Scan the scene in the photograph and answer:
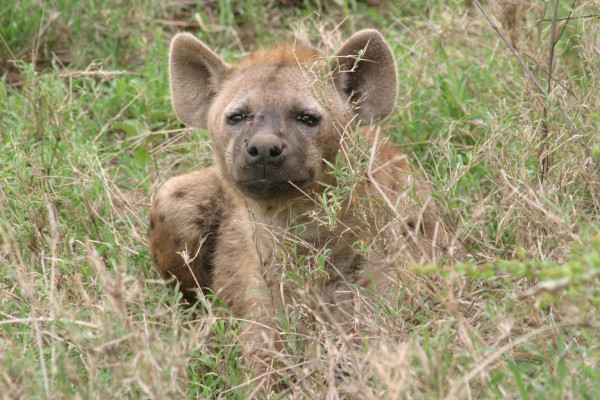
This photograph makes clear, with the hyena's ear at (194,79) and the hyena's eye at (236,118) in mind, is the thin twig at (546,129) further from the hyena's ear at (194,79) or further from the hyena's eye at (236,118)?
the hyena's ear at (194,79)

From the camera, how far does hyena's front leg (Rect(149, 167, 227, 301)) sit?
4.56 metres

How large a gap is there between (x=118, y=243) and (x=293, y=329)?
132 centimetres

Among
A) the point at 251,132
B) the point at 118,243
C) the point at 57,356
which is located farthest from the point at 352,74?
the point at 57,356

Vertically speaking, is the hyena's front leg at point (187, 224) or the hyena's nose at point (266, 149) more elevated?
the hyena's nose at point (266, 149)

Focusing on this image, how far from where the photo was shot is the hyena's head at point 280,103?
3.71 meters

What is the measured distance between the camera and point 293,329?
3502mm

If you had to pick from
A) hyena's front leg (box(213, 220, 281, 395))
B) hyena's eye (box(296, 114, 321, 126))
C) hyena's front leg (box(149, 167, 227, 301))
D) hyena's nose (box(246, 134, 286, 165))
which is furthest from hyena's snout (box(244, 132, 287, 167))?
hyena's front leg (box(149, 167, 227, 301))

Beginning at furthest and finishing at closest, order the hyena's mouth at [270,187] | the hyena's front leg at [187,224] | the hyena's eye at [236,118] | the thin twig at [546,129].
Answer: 1. the hyena's front leg at [187,224]
2. the hyena's eye at [236,118]
3. the thin twig at [546,129]
4. the hyena's mouth at [270,187]

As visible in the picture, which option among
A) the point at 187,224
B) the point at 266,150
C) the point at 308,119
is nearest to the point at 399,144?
the point at 187,224

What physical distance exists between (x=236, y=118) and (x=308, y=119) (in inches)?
12.1

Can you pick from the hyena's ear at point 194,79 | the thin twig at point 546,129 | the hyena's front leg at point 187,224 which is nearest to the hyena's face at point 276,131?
the hyena's ear at point 194,79

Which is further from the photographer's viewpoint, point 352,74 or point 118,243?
point 118,243

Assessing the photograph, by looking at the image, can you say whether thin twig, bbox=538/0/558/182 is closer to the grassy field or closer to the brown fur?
the grassy field

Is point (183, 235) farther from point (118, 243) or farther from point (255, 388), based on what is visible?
point (255, 388)
